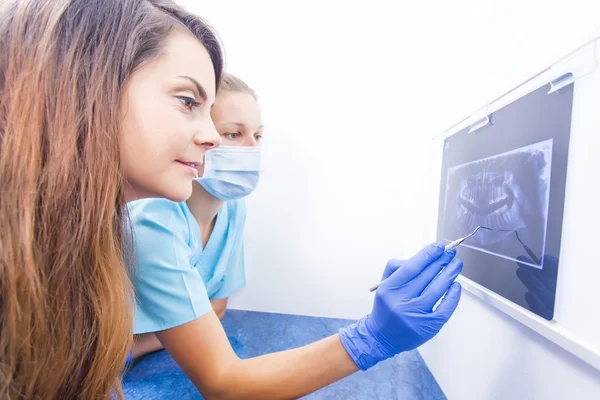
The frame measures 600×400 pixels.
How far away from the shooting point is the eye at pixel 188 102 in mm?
461

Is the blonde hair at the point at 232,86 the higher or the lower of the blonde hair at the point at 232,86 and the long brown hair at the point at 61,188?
the higher

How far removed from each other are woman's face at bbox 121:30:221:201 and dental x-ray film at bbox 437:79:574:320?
0.47 metres

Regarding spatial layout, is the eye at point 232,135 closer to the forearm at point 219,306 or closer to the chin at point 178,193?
Result: the chin at point 178,193

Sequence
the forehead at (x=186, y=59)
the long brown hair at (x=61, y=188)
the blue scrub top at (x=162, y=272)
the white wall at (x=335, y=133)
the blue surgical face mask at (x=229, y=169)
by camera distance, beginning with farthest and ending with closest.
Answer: the white wall at (x=335, y=133) < the blue surgical face mask at (x=229, y=169) < the blue scrub top at (x=162, y=272) < the forehead at (x=186, y=59) < the long brown hair at (x=61, y=188)

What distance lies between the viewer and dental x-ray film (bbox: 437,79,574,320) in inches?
14.9

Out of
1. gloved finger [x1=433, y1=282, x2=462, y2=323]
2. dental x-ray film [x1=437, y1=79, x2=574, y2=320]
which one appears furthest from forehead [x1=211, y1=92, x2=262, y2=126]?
gloved finger [x1=433, y1=282, x2=462, y2=323]

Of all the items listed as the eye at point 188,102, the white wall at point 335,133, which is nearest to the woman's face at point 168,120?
the eye at point 188,102

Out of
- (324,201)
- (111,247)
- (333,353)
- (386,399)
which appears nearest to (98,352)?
(111,247)

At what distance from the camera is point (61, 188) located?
0.34 metres

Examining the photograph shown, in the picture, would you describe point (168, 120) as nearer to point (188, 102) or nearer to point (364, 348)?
point (188, 102)

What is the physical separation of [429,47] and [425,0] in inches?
6.4

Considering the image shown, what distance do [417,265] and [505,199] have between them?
0.17m

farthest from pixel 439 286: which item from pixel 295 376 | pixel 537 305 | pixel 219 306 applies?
pixel 219 306

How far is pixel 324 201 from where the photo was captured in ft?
3.51
